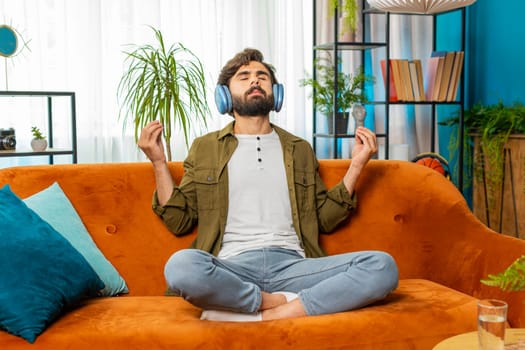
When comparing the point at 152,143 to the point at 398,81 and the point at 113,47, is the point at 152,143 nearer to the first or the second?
the point at 113,47

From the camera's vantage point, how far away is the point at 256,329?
196 centimetres

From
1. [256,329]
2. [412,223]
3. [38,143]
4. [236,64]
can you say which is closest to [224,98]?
[236,64]

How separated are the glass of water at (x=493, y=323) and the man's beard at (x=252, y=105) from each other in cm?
149

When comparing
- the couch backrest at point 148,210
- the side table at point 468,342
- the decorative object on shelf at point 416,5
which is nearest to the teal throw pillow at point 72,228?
the couch backrest at point 148,210

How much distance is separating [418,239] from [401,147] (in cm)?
222

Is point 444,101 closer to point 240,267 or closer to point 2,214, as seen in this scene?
point 240,267

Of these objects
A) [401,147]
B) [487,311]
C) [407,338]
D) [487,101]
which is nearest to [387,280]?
[407,338]

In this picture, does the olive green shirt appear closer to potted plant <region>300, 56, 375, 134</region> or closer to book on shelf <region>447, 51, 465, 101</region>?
potted plant <region>300, 56, 375, 134</region>

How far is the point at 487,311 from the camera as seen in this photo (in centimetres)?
133

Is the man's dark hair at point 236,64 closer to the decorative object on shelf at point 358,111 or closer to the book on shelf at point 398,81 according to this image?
the decorative object on shelf at point 358,111

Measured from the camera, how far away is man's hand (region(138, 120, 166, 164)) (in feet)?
7.85

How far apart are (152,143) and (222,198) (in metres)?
0.32

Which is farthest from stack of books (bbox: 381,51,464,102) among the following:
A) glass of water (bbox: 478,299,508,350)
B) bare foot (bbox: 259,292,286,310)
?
glass of water (bbox: 478,299,508,350)

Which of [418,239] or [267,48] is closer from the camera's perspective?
[418,239]
